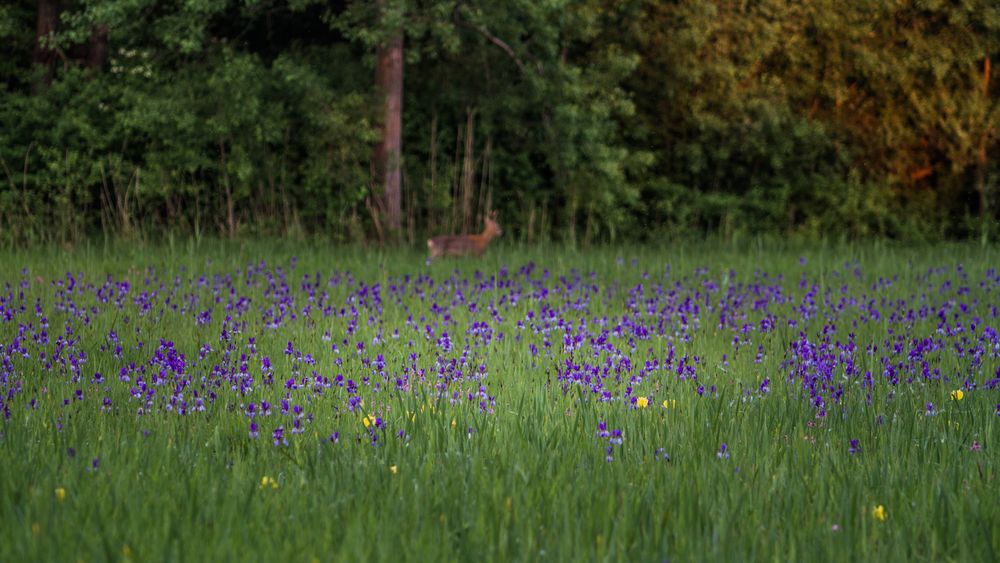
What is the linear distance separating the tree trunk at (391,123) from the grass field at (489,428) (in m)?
6.61

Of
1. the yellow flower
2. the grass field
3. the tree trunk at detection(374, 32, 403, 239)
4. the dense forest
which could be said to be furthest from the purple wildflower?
the tree trunk at detection(374, 32, 403, 239)

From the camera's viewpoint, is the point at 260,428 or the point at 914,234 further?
the point at 914,234

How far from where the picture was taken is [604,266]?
12734mm

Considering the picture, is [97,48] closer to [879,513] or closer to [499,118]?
[499,118]

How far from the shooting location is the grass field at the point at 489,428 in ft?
11.5

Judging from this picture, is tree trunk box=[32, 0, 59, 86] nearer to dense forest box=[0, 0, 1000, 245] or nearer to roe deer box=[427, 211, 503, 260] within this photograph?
dense forest box=[0, 0, 1000, 245]

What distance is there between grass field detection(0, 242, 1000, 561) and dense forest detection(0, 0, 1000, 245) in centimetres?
669

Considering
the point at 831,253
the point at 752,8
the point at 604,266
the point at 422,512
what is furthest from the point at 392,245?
the point at 422,512

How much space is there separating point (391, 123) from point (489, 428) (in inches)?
465

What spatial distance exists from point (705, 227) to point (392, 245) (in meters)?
9.29

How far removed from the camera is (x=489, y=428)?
194 inches

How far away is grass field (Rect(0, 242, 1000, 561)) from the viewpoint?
11.5 ft

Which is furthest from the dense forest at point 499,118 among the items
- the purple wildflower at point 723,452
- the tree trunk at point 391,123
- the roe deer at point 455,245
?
the purple wildflower at point 723,452

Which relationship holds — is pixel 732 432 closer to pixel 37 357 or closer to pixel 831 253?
pixel 37 357
